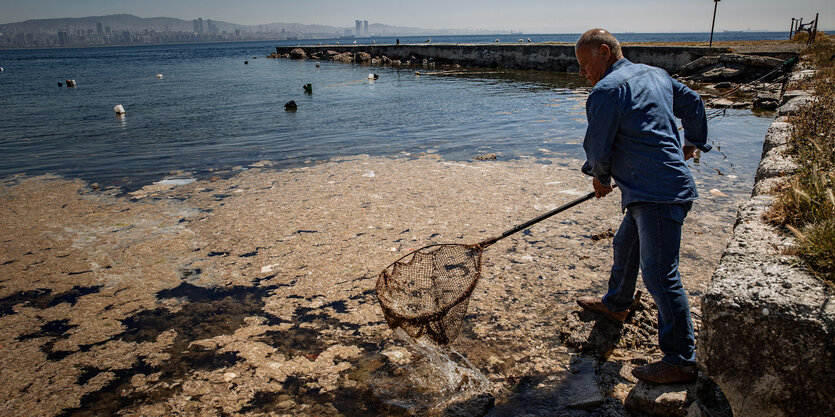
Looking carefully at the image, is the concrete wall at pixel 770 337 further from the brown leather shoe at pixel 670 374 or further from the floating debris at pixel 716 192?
the floating debris at pixel 716 192

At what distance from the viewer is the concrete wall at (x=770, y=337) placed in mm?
1884

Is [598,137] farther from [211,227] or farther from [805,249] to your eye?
[211,227]

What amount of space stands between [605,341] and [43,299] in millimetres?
4821

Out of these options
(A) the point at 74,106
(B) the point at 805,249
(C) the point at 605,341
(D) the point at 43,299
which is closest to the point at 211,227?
(D) the point at 43,299

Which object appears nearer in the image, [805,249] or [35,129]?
[805,249]

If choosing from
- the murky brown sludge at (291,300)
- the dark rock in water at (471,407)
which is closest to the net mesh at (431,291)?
the murky brown sludge at (291,300)

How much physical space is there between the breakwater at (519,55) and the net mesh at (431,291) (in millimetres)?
25187

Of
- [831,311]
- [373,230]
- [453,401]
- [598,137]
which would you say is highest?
[598,137]

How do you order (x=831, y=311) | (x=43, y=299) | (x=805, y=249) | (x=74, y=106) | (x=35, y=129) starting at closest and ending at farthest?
(x=831, y=311) → (x=805, y=249) → (x=43, y=299) → (x=35, y=129) → (x=74, y=106)

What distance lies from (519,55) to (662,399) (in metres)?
35.4

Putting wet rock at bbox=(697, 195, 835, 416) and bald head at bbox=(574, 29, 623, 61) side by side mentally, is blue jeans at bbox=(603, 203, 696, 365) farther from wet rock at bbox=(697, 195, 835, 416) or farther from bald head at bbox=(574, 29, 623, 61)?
bald head at bbox=(574, 29, 623, 61)

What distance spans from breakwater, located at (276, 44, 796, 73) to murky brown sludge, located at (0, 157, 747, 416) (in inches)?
902

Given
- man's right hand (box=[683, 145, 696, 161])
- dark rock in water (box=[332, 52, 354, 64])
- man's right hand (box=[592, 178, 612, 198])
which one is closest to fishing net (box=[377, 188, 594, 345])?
man's right hand (box=[592, 178, 612, 198])

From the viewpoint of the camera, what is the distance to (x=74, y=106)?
1903 cm
